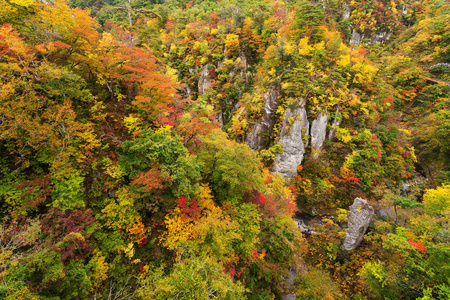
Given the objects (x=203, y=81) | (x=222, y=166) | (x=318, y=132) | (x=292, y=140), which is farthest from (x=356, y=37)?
(x=222, y=166)

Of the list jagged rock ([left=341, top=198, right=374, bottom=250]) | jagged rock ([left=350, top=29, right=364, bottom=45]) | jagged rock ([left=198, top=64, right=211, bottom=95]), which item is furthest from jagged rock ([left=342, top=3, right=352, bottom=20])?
jagged rock ([left=341, top=198, right=374, bottom=250])

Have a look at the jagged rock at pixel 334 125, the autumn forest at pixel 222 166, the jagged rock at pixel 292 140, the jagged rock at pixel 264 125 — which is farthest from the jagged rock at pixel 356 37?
the jagged rock at pixel 264 125

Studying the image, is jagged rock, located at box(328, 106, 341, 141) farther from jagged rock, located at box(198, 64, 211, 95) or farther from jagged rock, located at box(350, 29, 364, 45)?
jagged rock, located at box(350, 29, 364, 45)

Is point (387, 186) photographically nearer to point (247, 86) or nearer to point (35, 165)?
point (247, 86)

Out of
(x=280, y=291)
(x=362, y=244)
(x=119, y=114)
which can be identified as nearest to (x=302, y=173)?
(x=362, y=244)

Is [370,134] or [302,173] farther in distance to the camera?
[302,173]
